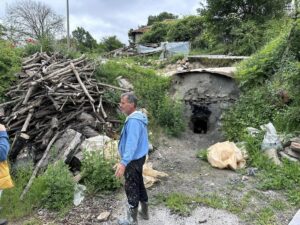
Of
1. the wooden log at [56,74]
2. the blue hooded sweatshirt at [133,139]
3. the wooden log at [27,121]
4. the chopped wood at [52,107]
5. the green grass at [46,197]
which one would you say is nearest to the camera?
the blue hooded sweatshirt at [133,139]

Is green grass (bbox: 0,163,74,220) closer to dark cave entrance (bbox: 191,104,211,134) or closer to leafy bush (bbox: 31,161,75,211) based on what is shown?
leafy bush (bbox: 31,161,75,211)

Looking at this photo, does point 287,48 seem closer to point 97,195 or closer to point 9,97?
point 97,195

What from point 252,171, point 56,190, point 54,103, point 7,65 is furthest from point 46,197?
point 7,65

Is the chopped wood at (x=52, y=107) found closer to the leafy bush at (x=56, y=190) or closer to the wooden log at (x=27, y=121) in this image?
the wooden log at (x=27, y=121)

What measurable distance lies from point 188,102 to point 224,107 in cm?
101

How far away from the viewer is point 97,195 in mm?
5641

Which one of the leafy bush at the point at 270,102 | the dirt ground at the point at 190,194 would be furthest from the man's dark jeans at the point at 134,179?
the leafy bush at the point at 270,102

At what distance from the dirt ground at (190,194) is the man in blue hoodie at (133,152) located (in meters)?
0.33

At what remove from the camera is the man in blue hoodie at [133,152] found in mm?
4242

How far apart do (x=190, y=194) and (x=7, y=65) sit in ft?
20.1

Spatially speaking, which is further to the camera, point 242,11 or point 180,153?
point 242,11

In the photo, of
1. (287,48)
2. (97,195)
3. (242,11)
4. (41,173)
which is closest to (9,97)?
(41,173)

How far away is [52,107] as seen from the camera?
776cm

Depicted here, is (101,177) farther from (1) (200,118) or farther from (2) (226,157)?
(1) (200,118)
